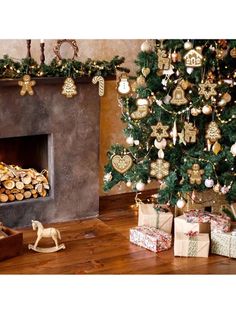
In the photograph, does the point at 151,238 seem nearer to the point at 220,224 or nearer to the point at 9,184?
the point at 220,224

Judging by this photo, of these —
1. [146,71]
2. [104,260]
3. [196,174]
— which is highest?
[146,71]

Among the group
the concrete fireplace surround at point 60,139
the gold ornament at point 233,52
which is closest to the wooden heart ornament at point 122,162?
the concrete fireplace surround at point 60,139

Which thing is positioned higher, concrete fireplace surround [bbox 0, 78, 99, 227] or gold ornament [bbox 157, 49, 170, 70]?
gold ornament [bbox 157, 49, 170, 70]

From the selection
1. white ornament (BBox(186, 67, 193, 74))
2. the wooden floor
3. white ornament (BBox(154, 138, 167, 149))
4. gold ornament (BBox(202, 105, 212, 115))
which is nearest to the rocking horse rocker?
the wooden floor

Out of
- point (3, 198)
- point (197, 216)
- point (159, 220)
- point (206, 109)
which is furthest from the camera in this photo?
point (3, 198)

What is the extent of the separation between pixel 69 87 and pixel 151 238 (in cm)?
120

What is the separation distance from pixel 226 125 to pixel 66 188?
137 cm

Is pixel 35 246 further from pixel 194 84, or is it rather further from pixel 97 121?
pixel 194 84

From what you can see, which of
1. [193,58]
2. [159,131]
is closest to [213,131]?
[159,131]

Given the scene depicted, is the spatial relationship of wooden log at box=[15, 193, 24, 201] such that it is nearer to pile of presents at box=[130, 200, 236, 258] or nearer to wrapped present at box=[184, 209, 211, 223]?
pile of presents at box=[130, 200, 236, 258]

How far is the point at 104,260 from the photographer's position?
3986 millimetres

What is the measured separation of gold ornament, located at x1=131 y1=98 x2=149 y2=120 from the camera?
163 inches

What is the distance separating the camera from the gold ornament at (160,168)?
163 inches

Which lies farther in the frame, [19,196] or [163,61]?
[19,196]
